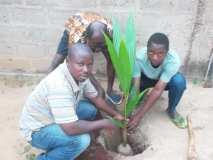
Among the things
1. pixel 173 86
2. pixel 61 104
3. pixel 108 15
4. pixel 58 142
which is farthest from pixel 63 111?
pixel 108 15

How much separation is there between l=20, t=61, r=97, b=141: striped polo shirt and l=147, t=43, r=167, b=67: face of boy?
2.01ft

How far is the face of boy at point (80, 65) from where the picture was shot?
251 centimetres

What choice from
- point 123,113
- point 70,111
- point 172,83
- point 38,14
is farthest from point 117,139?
point 38,14

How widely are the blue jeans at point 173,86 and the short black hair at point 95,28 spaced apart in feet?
1.94

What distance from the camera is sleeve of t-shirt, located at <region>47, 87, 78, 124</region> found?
2.55 m

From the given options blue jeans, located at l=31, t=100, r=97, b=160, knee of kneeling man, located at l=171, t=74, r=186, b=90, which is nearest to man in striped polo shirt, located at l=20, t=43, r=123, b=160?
blue jeans, located at l=31, t=100, r=97, b=160

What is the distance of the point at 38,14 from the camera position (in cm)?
386

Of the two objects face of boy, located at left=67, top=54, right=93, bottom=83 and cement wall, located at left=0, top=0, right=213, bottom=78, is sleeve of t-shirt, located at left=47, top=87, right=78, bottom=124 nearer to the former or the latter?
face of boy, located at left=67, top=54, right=93, bottom=83

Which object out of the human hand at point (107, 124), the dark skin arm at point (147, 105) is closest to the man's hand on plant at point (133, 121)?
the dark skin arm at point (147, 105)

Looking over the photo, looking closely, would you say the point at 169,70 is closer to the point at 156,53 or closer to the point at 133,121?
the point at 156,53

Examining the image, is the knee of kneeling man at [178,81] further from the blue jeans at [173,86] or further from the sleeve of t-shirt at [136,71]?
the sleeve of t-shirt at [136,71]

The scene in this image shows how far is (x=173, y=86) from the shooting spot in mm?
3316

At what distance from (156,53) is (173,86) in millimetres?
459

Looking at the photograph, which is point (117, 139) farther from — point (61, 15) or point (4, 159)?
point (61, 15)
